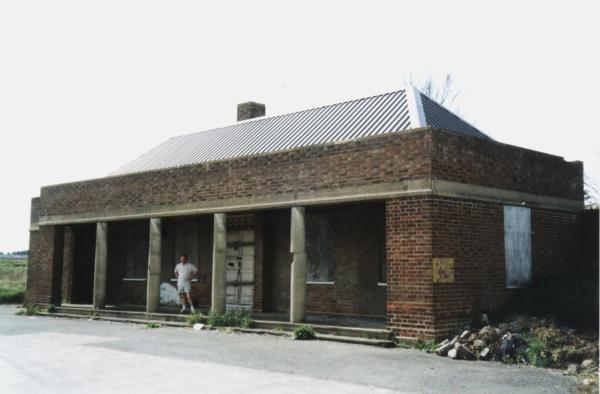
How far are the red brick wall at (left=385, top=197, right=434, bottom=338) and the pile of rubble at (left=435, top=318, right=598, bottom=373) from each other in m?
0.70

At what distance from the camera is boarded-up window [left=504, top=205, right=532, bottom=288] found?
12906 millimetres

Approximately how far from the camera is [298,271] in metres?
13.3

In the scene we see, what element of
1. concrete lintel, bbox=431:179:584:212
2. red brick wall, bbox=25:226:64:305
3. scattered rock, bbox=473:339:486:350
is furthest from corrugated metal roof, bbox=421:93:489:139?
red brick wall, bbox=25:226:64:305

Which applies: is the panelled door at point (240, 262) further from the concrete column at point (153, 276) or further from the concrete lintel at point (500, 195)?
the concrete lintel at point (500, 195)

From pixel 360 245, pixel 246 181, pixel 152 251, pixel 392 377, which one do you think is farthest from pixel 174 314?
pixel 392 377

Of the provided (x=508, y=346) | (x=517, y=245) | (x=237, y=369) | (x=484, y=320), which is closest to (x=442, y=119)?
(x=517, y=245)

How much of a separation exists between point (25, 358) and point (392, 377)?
6.02 m

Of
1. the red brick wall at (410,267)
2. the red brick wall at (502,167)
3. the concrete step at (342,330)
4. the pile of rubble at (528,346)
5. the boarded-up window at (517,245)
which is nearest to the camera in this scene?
the pile of rubble at (528,346)

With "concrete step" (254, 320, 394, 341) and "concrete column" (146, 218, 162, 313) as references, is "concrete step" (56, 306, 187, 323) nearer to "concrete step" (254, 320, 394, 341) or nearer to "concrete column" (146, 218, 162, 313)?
"concrete column" (146, 218, 162, 313)

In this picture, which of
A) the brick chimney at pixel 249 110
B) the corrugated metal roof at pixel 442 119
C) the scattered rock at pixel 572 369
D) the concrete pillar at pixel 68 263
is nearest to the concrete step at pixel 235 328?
the concrete pillar at pixel 68 263

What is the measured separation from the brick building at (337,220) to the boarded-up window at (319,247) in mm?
35

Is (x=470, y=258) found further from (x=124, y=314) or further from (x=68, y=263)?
(x=68, y=263)

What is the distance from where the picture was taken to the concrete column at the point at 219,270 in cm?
1488

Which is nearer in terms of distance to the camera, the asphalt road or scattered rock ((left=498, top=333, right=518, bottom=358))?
the asphalt road
